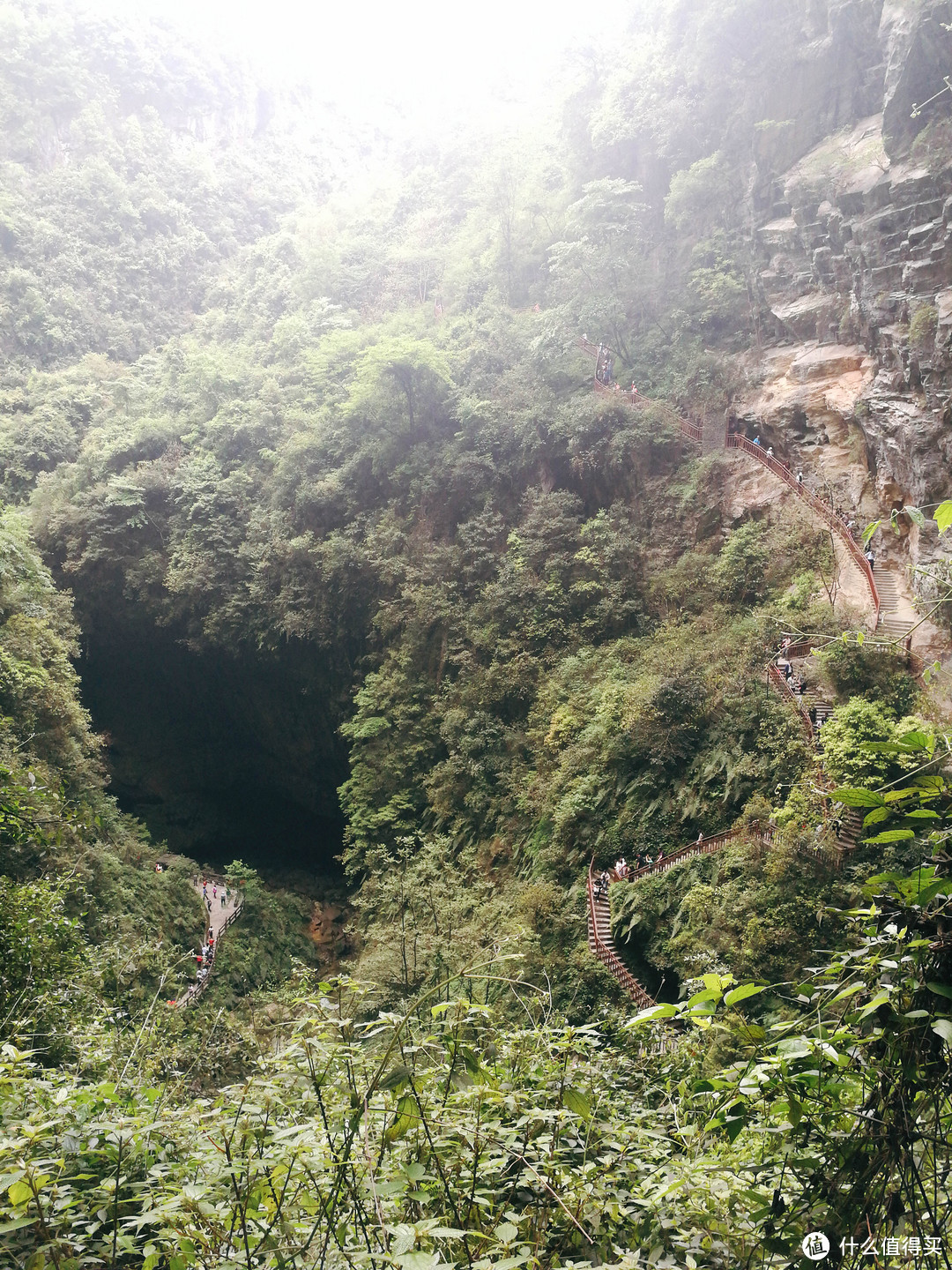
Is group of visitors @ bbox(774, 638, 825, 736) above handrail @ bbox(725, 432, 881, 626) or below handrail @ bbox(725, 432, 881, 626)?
below

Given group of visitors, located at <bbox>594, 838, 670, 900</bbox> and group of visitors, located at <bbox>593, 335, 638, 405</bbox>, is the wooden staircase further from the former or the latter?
group of visitors, located at <bbox>593, 335, 638, 405</bbox>

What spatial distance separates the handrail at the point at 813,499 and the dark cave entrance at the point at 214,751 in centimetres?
1281

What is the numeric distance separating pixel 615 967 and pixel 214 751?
54.1 ft

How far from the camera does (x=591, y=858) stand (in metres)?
11.6

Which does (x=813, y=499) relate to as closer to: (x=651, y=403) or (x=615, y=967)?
(x=651, y=403)

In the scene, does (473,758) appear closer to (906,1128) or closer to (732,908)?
(732,908)

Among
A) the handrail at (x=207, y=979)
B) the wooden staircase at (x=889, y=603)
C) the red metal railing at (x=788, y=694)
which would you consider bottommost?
the handrail at (x=207, y=979)

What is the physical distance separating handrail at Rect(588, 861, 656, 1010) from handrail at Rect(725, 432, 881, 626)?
595 cm

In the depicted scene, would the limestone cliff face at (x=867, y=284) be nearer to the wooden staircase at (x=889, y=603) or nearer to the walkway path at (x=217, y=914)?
the wooden staircase at (x=889, y=603)

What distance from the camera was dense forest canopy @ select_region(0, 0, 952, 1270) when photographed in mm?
1915

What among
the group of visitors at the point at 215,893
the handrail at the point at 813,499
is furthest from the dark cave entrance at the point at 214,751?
the handrail at the point at 813,499

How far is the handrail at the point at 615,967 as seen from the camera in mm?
9648

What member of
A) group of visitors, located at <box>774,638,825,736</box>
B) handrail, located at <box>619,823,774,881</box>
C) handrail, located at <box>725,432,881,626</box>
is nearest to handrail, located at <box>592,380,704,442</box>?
handrail, located at <box>725,432,881,626</box>

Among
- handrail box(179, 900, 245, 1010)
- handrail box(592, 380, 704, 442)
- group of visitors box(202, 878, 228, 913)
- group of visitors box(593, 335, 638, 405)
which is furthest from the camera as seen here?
group of visitors box(202, 878, 228, 913)
